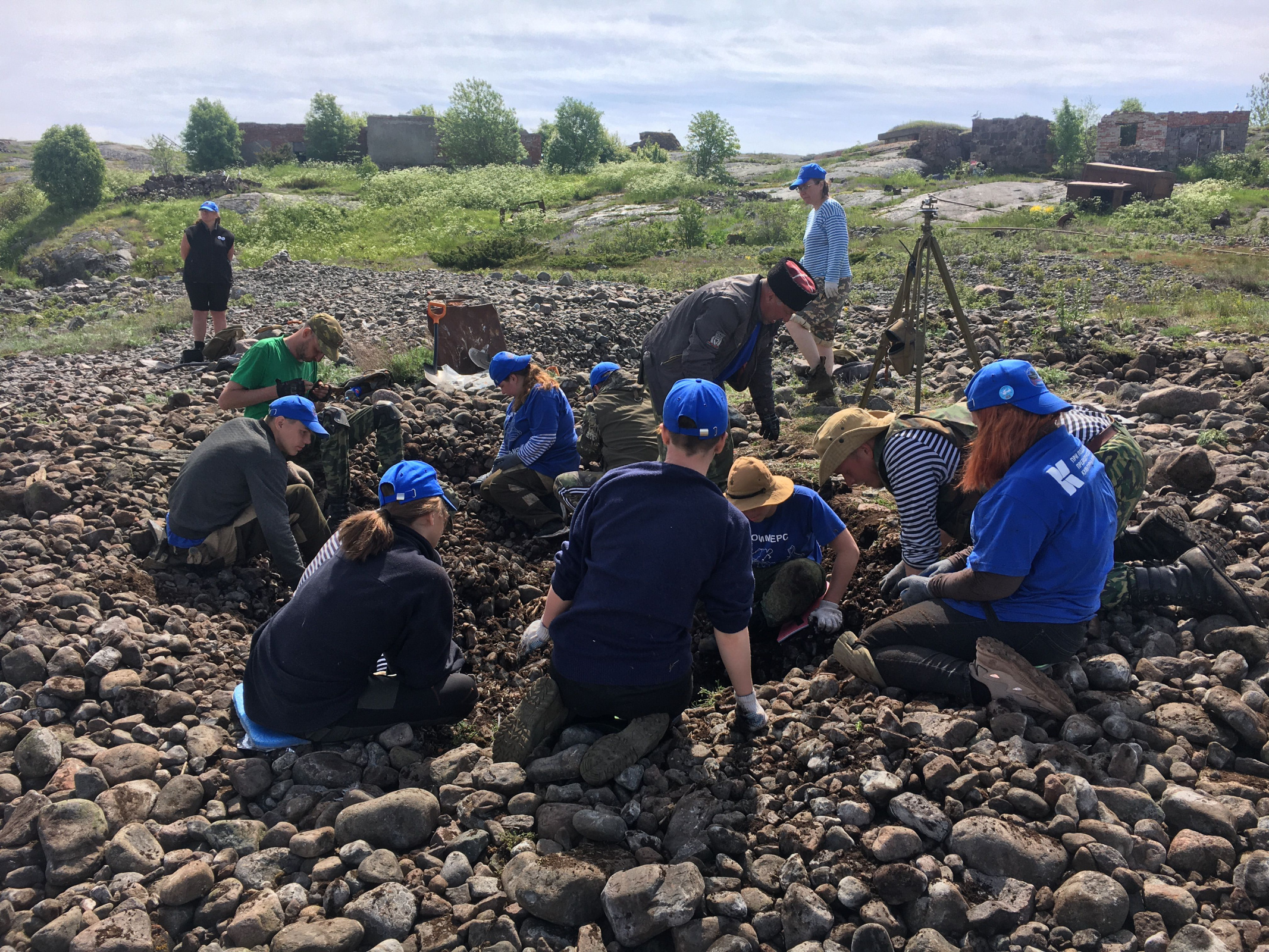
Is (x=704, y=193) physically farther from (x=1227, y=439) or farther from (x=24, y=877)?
(x=24, y=877)

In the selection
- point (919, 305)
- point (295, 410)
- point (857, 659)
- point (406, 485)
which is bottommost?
point (857, 659)

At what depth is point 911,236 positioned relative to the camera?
826 inches

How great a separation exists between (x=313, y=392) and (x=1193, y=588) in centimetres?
526

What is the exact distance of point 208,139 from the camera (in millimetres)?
50156

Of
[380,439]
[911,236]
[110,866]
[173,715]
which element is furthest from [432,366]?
[911,236]

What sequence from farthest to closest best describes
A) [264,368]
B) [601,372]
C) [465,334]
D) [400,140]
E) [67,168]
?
[400,140] < [67,168] < [465,334] < [601,372] < [264,368]

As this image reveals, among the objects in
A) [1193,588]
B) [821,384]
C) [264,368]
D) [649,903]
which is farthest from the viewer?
[821,384]

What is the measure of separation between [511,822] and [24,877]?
1548 millimetres

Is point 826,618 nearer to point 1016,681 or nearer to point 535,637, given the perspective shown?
point 1016,681

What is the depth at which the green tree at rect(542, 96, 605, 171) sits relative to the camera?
171 ft

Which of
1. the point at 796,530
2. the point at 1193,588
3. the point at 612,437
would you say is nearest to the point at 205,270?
the point at 612,437

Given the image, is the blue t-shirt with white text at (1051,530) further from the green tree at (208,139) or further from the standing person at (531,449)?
the green tree at (208,139)

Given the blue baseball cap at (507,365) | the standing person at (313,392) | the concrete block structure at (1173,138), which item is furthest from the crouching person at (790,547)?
the concrete block structure at (1173,138)

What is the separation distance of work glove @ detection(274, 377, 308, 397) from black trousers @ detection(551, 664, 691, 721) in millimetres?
3374
